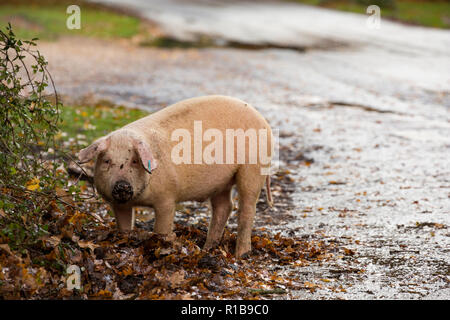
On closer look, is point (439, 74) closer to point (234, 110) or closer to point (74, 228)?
point (234, 110)

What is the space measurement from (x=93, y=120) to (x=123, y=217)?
21.4ft

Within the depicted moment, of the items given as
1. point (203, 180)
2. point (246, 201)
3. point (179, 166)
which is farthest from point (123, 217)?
point (246, 201)

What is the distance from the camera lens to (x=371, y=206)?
28.1ft

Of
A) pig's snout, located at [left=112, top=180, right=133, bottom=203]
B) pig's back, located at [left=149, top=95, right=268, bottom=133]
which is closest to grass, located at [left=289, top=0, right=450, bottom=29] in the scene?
pig's back, located at [left=149, top=95, right=268, bottom=133]

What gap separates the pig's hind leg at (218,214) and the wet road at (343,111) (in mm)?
1035

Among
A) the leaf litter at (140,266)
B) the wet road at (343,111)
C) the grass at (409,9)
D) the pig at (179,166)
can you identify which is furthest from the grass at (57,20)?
the leaf litter at (140,266)

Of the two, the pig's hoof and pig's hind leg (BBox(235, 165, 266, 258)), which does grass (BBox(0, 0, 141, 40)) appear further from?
the pig's hoof

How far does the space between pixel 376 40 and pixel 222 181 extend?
17.9 meters

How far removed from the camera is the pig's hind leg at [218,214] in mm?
6965

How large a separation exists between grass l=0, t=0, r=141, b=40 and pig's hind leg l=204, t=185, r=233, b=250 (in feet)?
59.8

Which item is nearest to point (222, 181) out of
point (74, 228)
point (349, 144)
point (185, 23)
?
point (74, 228)

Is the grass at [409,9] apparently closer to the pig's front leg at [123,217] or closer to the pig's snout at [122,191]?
the pig's front leg at [123,217]

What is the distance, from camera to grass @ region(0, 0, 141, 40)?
2628cm

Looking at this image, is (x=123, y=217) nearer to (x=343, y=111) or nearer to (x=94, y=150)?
(x=94, y=150)
